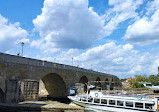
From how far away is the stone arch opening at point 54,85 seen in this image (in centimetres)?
3966

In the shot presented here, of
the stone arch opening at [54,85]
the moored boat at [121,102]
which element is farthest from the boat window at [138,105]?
the stone arch opening at [54,85]

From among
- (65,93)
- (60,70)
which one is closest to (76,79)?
(65,93)

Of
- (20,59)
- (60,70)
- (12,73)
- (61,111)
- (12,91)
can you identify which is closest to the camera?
(61,111)

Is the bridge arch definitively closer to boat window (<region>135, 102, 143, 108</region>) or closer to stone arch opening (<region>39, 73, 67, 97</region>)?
stone arch opening (<region>39, 73, 67, 97</region>)

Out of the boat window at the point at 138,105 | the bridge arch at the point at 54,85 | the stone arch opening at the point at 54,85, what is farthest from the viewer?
the stone arch opening at the point at 54,85

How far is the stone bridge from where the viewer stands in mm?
23469

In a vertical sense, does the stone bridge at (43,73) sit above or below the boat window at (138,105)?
above

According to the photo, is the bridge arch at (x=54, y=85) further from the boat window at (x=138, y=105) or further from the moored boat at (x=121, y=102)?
the boat window at (x=138, y=105)

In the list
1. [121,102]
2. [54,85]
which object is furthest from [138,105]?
[54,85]

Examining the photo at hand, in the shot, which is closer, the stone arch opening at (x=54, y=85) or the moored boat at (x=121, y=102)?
the moored boat at (x=121, y=102)

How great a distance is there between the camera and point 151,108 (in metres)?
23.3

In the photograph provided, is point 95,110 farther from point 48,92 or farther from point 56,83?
point 48,92

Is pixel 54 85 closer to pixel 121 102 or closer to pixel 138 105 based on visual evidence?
pixel 121 102

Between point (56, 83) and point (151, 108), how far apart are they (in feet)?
82.5
